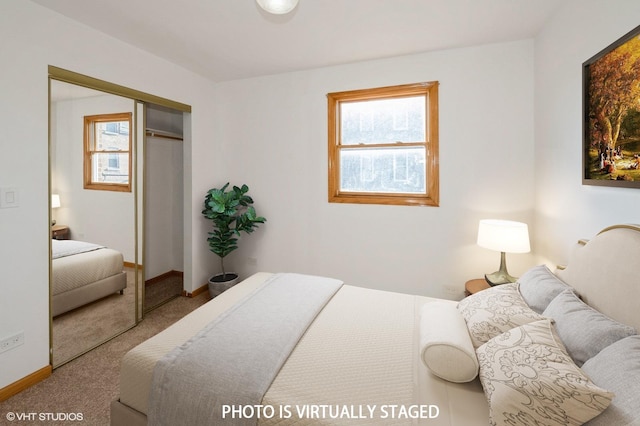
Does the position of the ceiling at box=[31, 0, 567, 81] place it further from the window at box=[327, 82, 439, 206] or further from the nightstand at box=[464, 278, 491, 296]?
the nightstand at box=[464, 278, 491, 296]

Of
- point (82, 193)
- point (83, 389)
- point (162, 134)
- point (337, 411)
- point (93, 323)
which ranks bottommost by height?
point (83, 389)

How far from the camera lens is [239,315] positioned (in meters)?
1.73

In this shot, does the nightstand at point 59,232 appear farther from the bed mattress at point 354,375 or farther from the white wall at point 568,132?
the white wall at point 568,132

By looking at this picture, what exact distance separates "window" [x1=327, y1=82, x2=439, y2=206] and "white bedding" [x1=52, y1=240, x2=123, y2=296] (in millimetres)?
2279

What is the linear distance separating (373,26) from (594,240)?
7.07 ft

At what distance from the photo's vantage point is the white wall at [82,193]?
89.2 inches

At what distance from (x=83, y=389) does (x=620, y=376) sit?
2.88 metres

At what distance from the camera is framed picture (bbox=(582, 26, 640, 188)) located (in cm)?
141

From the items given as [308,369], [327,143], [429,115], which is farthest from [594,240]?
[327,143]

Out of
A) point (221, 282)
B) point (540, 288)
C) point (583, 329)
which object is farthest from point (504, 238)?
point (221, 282)

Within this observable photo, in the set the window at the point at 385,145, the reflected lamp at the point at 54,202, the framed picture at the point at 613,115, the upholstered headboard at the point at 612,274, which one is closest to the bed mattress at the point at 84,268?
the reflected lamp at the point at 54,202

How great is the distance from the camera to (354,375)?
1277 millimetres

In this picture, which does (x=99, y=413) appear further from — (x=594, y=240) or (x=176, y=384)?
(x=594, y=240)

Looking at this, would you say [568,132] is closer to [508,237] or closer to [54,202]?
[508,237]
